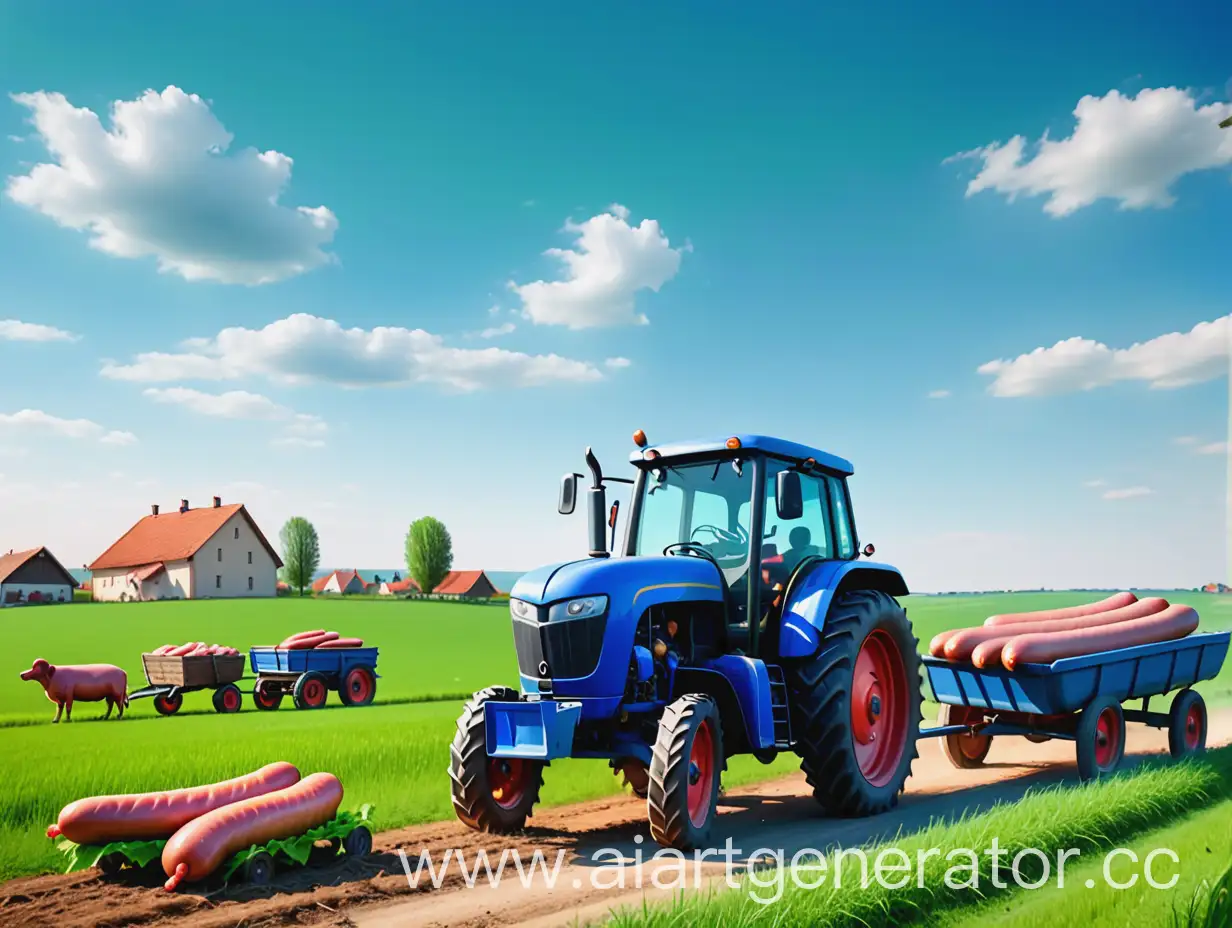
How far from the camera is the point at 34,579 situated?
44.8 metres

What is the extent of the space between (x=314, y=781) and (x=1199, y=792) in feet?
22.7

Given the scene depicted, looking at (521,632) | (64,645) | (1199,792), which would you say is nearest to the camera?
(521,632)

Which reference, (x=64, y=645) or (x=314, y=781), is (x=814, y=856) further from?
(x=64, y=645)

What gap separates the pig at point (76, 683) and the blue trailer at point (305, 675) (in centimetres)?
282

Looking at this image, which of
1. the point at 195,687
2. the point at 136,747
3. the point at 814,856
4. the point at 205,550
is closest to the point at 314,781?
the point at 814,856

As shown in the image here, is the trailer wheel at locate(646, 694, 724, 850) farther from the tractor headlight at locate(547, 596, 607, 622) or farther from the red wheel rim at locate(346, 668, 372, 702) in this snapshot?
the red wheel rim at locate(346, 668, 372, 702)

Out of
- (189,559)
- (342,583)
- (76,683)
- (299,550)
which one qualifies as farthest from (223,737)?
(342,583)

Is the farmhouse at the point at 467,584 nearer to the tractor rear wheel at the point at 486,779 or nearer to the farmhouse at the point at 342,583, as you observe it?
the farmhouse at the point at 342,583

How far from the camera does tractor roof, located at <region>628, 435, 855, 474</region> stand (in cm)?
802

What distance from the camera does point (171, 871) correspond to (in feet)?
18.4

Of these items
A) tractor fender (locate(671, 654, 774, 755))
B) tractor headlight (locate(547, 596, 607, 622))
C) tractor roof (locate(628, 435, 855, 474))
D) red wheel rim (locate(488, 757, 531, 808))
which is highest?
tractor roof (locate(628, 435, 855, 474))

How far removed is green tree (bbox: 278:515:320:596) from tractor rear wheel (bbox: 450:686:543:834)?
66.9 metres

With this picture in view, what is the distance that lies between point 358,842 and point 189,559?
132 feet

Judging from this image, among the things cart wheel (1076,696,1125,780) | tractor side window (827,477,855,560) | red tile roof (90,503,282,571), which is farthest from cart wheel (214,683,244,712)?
red tile roof (90,503,282,571)
